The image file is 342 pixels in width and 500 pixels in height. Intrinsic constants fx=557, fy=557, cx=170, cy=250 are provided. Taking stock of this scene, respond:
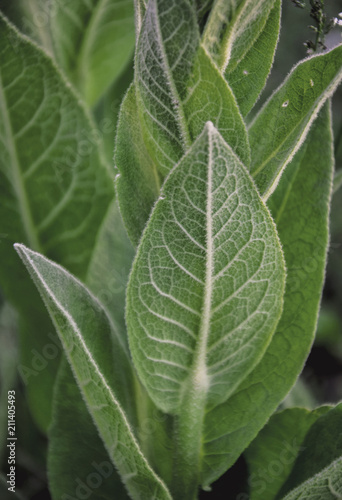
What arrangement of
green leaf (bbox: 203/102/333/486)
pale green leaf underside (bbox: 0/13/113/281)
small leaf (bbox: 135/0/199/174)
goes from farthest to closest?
pale green leaf underside (bbox: 0/13/113/281) < green leaf (bbox: 203/102/333/486) < small leaf (bbox: 135/0/199/174)

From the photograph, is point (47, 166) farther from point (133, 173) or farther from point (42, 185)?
point (133, 173)

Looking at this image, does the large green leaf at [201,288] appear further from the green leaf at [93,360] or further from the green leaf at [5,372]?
the green leaf at [5,372]

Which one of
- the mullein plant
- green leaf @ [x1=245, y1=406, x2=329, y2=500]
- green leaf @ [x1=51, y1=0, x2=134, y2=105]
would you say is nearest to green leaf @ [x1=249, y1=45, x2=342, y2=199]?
the mullein plant

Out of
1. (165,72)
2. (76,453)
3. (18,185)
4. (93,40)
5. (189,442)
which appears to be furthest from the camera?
(93,40)

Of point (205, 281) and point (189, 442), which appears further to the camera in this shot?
point (189, 442)

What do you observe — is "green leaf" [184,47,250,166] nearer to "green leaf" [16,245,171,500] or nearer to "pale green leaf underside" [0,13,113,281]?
"green leaf" [16,245,171,500]

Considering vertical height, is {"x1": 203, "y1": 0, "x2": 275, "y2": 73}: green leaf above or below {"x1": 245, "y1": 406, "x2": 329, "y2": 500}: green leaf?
above

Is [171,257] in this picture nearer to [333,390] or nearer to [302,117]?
[302,117]

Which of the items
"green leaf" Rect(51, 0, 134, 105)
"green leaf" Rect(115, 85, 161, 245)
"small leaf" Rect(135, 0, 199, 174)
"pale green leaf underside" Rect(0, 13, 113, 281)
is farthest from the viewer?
"green leaf" Rect(51, 0, 134, 105)

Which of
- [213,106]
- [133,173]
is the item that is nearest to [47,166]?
[133,173]
